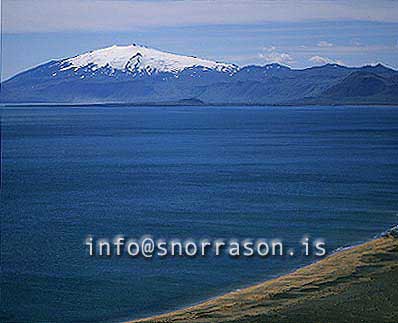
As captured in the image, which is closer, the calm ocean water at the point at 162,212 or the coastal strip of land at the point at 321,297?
the coastal strip of land at the point at 321,297

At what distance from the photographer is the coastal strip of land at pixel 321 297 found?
20.4 m

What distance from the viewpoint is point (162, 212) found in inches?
1660

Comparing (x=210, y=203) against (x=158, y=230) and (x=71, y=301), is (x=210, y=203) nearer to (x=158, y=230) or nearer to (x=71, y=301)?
(x=158, y=230)

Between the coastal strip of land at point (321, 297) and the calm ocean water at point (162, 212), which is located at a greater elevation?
the coastal strip of land at point (321, 297)

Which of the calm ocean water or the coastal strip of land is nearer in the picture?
the coastal strip of land

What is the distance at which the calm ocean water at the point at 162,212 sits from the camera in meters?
26.0

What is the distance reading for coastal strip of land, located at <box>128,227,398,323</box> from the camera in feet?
67.1

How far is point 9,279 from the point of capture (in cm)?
2742

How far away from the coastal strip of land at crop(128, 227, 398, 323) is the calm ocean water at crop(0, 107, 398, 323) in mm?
1556

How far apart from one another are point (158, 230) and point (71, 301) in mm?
11693

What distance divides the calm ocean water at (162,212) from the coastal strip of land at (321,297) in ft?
5.11

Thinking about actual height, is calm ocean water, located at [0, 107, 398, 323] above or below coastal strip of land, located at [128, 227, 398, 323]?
below

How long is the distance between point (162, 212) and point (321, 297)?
2018 cm

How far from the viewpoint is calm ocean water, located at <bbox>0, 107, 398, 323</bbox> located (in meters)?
26.0
